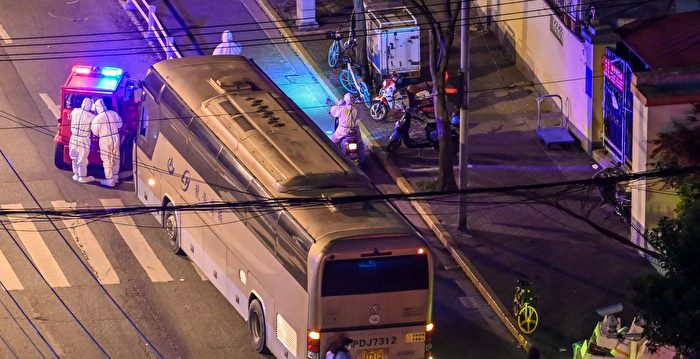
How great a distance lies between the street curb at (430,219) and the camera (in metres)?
23.8

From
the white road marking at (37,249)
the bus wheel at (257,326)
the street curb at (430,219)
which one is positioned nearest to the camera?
the bus wheel at (257,326)

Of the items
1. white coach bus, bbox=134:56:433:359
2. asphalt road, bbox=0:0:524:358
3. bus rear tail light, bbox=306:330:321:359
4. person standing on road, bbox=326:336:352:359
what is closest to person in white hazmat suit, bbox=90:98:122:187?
asphalt road, bbox=0:0:524:358

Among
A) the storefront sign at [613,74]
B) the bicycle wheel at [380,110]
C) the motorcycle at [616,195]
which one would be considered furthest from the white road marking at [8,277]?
the storefront sign at [613,74]

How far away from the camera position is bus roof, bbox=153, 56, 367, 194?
70.9ft

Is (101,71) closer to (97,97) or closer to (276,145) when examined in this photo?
(97,97)

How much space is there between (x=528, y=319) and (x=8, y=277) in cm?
920

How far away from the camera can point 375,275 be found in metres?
20.1

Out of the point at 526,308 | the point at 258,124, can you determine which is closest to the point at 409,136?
the point at 258,124

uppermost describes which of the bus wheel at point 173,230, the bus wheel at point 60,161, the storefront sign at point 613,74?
the storefront sign at point 613,74

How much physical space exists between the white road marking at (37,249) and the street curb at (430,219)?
279 inches

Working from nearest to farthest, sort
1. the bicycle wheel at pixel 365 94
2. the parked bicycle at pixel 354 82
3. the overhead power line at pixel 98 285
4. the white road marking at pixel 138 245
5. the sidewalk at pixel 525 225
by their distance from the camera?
the overhead power line at pixel 98 285
the sidewalk at pixel 525 225
the white road marking at pixel 138 245
the bicycle wheel at pixel 365 94
the parked bicycle at pixel 354 82

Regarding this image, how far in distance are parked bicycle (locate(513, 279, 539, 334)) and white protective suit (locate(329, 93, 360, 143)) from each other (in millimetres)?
6846

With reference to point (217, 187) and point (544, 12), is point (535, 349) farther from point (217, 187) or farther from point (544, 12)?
point (544, 12)

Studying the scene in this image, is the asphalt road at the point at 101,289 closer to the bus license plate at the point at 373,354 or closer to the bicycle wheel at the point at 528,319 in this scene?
the bicycle wheel at the point at 528,319
